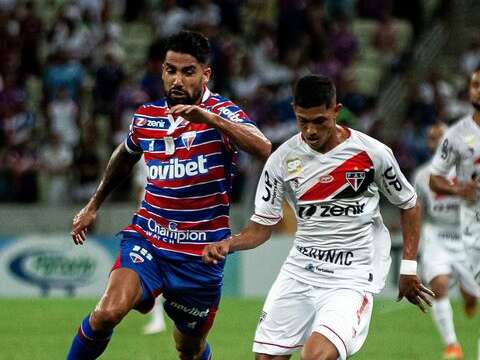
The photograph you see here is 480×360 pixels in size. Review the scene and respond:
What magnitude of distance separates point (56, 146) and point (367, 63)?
661cm

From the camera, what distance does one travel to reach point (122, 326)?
14.7 meters

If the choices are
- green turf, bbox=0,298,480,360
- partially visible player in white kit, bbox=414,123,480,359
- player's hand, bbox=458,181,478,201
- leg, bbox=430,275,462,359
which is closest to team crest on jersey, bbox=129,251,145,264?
player's hand, bbox=458,181,478,201

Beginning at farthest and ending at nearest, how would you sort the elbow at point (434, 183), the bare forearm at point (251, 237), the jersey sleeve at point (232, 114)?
1. the elbow at point (434, 183)
2. the jersey sleeve at point (232, 114)
3. the bare forearm at point (251, 237)

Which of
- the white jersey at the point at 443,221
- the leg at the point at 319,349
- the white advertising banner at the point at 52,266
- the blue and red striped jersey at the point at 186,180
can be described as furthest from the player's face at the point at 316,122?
the white advertising banner at the point at 52,266

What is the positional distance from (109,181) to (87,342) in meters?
1.23

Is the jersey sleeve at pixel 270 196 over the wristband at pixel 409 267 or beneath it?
over

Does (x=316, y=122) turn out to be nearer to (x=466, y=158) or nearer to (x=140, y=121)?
(x=140, y=121)

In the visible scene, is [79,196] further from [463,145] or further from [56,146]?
[463,145]

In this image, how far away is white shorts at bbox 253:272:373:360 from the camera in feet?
24.2

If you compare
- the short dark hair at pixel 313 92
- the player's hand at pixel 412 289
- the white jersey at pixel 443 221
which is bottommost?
the white jersey at pixel 443 221

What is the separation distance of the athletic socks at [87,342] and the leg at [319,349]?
1.41m

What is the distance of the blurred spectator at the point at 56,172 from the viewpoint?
61.1 feet

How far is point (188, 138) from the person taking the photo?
26.7ft

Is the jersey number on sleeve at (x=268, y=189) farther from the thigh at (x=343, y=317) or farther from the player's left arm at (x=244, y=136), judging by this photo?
the thigh at (x=343, y=317)
